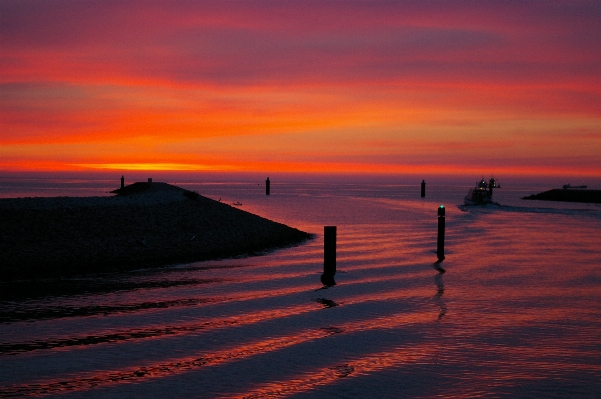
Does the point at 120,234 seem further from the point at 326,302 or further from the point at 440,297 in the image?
the point at 440,297

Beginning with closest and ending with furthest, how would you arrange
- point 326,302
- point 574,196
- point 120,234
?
point 326,302 → point 120,234 → point 574,196

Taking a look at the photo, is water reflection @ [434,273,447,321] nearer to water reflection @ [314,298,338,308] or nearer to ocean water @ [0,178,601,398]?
ocean water @ [0,178,601,398]

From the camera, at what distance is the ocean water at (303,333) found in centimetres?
895

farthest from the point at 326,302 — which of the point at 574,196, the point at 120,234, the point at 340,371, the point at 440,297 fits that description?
the point at 574,196

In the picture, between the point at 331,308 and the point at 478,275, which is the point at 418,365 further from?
the point at 478,275

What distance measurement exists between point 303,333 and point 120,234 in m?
13.7

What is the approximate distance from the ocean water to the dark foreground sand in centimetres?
198

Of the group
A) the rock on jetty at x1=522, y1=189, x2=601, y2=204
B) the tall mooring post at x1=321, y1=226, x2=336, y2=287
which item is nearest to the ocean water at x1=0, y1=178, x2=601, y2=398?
the tall mooring post at x1=321, y1=226, x2=336, y2=287

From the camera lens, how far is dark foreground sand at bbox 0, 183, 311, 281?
64.3 ft

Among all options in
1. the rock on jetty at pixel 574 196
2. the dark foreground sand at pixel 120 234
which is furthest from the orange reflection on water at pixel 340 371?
the rock on jetty at pixel 574 196

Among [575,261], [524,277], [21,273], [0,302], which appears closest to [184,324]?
[0,302]

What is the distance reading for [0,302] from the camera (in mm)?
14062

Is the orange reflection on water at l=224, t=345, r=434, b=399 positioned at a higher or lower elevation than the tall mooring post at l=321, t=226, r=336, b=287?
lower

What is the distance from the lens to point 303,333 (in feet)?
39.2
